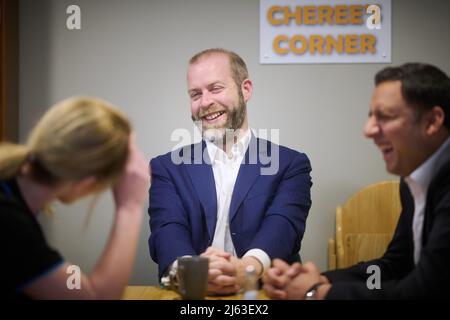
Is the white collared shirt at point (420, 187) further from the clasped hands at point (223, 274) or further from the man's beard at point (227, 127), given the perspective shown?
the man's beard at point (227, 127)

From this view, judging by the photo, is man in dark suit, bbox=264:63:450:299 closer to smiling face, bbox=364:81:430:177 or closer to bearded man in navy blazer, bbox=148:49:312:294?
smiling face, bbox=364:81:430:177

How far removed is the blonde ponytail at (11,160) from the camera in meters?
0.90

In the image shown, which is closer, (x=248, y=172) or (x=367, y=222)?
(x=248, y=172)

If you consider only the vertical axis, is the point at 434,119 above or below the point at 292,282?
above

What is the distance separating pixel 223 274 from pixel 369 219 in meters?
0.82

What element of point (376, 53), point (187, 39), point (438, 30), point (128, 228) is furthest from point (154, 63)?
point (438, 30)

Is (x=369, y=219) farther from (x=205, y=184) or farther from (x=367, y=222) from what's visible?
(x=205, y=184)

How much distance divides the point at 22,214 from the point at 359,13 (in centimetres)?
122

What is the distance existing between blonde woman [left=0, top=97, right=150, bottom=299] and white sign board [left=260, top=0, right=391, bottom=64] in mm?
818

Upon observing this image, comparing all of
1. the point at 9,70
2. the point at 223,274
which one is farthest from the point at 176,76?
the point at 223,274

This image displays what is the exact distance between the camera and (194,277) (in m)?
1.11

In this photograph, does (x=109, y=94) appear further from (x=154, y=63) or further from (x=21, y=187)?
(x=21, y=187)

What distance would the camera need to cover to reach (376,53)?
1.54 meters

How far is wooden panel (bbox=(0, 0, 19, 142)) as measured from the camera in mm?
1520
